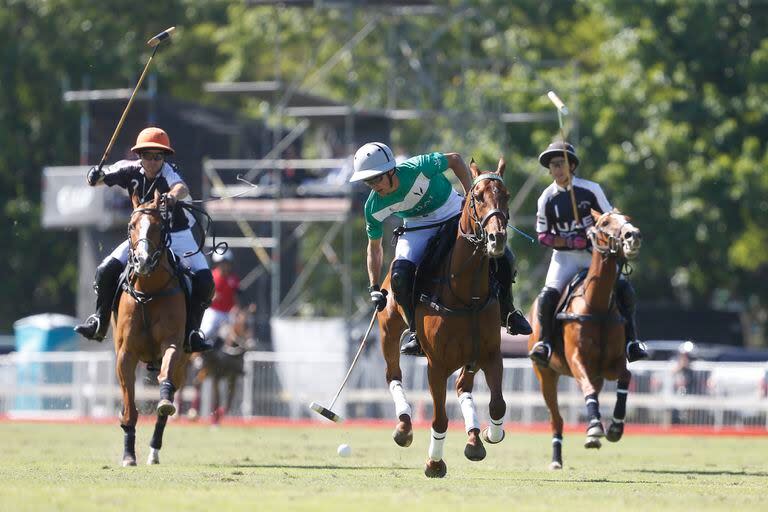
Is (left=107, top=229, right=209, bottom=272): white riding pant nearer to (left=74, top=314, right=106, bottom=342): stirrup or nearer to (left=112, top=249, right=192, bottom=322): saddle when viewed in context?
(left=112, top=249, right=192, bottom=322): saddle

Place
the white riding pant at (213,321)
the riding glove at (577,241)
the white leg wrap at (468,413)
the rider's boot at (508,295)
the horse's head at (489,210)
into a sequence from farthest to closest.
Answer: the white riding pant at (213,321) → the riding glove at (577,241) → the rider's boot at (508,295) → the white leg wrap at (468,413) → the horse's head at (489,210)

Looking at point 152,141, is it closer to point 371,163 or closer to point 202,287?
point 202,287

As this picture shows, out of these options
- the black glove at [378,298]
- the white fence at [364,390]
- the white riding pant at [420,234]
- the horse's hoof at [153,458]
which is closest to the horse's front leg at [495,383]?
the white riding pant at [420,234]

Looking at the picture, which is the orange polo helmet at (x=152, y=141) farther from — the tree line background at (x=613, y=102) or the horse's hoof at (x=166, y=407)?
the tree line background at (x=613, y=102)

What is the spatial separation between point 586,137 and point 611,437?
69.4ft

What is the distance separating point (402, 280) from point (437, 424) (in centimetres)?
116

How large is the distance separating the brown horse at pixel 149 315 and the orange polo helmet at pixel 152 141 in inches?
24.2

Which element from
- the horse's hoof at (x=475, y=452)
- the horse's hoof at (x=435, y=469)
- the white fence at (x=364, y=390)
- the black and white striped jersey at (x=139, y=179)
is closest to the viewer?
the horse's hoof at (x=475, y=452)

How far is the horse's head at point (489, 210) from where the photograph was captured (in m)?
11.9

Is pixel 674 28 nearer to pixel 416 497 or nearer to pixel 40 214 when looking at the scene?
pixel 40 214

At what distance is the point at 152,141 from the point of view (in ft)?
49.1

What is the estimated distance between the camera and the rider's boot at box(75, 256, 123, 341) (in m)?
14.8

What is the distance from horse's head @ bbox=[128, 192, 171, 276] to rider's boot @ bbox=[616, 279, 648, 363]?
423 centimetres

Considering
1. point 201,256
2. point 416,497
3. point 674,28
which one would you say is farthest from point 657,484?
point 674,28
